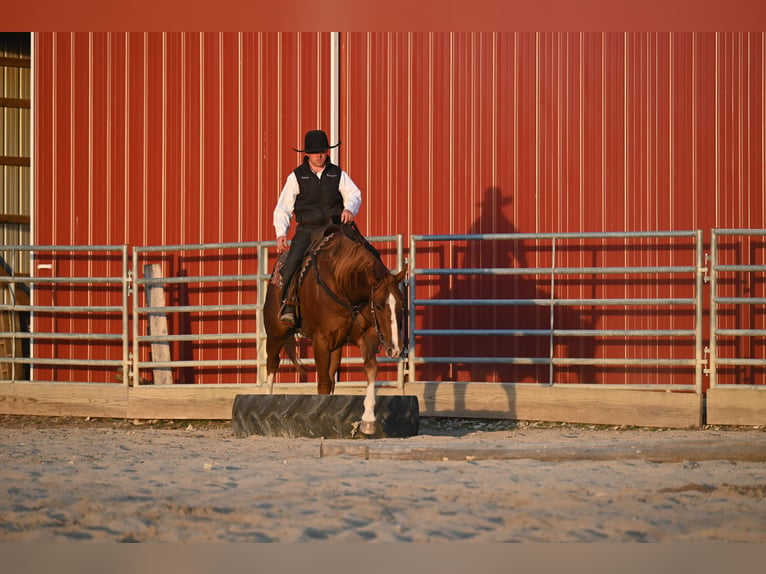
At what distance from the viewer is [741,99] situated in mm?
10883

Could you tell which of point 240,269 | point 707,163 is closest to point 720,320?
point 707,163

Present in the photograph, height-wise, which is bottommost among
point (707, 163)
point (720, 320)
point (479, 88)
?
point (720, 320)

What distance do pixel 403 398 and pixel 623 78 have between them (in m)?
4.65

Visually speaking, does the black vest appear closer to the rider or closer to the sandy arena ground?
the rider

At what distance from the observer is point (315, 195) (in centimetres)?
933

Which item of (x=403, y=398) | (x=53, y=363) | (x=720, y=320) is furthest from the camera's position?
(x=53, y=363)

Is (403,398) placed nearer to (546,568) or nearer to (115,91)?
(546,568)

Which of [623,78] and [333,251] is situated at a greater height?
[623,78]

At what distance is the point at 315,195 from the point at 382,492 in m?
4.33

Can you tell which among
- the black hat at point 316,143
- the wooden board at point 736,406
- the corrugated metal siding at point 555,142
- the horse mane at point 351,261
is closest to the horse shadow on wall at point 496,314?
the corrugated metal siding at point 555,142

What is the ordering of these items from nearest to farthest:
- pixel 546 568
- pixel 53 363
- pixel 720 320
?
1. pixel 546 568
2. pixel 720 320
3. pixel 53 363

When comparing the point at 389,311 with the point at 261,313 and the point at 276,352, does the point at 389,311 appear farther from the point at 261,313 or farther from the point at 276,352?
the point at 261,313

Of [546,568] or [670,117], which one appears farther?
[670,117]

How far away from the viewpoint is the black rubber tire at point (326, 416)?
8148 millimetres
